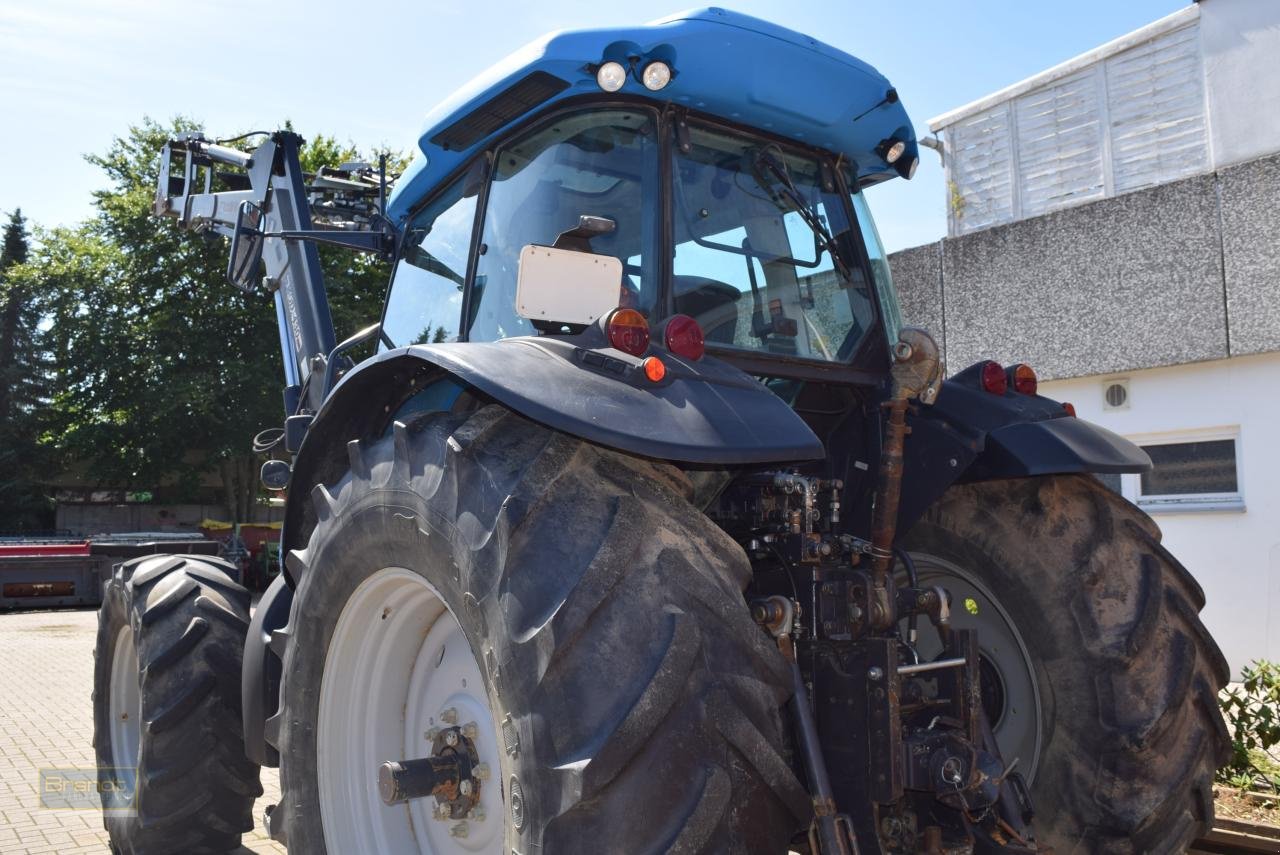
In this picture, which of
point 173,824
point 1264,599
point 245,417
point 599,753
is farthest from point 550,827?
point 245,417

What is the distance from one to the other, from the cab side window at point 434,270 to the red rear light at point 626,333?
3.61 feet

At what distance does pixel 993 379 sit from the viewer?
3.55 m

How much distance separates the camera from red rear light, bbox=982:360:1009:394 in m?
3.54

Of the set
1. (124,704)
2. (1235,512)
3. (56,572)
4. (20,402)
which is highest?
(20,402)

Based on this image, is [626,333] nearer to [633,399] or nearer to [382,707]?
[633,399]

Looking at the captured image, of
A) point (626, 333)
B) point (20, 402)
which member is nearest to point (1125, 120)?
point (626, 333)

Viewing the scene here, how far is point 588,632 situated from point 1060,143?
9542 mm

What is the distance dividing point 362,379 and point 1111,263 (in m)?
7.74

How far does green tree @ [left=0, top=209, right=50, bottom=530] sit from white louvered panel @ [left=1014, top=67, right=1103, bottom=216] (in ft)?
107

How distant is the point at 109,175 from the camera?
29.5 m

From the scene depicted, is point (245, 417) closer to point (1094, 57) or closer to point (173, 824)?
point (1094, 57)

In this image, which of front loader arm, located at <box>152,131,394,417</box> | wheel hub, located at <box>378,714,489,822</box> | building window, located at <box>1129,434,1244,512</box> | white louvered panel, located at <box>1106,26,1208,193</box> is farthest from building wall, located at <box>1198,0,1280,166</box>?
wheel hub, located at <box>378,714,489,822</box>

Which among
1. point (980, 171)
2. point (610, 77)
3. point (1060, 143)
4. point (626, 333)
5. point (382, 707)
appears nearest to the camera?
point (626, 333)

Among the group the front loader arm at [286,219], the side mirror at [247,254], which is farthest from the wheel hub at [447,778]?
the side mirror at [247,254]
